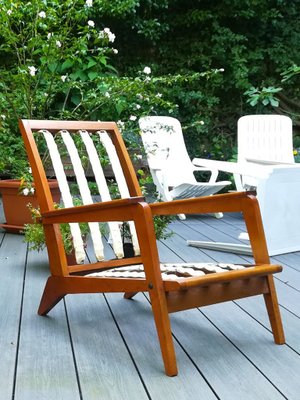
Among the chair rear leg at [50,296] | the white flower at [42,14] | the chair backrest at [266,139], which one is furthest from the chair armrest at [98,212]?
the chair backrest at [266,139]

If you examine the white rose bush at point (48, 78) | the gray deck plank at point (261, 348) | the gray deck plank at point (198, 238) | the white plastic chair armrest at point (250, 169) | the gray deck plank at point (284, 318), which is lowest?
the gray deck plank at point (198, 238)

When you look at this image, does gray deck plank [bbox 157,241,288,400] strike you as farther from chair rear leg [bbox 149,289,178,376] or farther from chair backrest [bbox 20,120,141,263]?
chair backrest [bbox 20,120,141,263]

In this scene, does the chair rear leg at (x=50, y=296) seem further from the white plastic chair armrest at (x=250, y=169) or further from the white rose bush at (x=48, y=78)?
the white rose bush at (x=48, y=78)

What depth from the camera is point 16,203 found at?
4.30 meters

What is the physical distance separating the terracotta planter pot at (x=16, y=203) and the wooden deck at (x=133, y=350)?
1.20 metres

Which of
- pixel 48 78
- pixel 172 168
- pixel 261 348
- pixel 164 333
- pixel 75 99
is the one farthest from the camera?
pixel 75 99

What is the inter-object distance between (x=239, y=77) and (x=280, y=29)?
94 cm

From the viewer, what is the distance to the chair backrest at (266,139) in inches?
193

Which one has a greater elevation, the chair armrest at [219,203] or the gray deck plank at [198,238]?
the chair armrest at [219,203]

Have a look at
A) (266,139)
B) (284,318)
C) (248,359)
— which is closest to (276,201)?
(266,139)

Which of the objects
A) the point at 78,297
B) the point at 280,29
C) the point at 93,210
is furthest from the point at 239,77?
the point at 93,210

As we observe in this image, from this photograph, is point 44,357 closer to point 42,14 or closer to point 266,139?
point 42,14

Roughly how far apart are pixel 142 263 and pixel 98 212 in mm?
288

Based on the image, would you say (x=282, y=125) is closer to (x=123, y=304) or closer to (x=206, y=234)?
(x=206, y=234)
